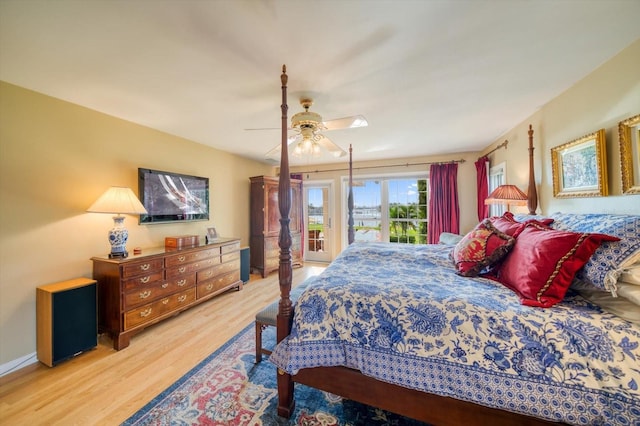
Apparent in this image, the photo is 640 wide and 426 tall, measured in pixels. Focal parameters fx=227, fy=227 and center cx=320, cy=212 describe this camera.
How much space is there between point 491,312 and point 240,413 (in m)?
1.64

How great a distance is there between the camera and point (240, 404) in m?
1.55

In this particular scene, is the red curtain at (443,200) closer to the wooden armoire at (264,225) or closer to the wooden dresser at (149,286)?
the wooden armoire at (264,225)

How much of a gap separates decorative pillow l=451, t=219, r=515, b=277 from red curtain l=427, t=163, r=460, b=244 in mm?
2767

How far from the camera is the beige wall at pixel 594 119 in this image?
5.03ft

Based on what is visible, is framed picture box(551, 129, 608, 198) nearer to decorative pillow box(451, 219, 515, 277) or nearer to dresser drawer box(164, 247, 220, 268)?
decorative pillow box(451, 219, 515, 277)

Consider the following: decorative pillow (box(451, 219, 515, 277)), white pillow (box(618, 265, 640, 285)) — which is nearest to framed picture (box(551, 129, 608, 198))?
decorative pillow (box(451, 219, 515, 277))

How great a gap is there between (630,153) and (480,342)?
1.72 meters

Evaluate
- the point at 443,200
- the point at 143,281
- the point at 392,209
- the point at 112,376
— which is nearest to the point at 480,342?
the point at 112,376

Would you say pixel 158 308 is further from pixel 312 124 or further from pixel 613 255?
pixel 613 255

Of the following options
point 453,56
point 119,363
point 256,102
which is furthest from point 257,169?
point 453,56

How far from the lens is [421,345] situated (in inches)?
45.3

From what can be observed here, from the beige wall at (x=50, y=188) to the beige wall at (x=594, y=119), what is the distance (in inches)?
179

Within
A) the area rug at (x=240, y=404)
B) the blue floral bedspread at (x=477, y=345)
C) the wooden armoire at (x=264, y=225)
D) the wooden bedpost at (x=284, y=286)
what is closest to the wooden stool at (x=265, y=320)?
the area rug at (x=240, y=404)

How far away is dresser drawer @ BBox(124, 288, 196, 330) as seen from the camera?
226cm
